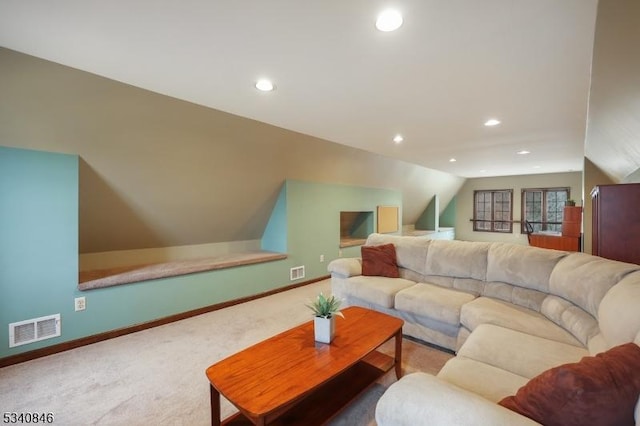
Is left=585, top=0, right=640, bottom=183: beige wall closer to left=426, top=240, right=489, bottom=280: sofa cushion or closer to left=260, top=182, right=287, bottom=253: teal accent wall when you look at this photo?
left=426, top=240, right=489, bottom=280: sofa cushion

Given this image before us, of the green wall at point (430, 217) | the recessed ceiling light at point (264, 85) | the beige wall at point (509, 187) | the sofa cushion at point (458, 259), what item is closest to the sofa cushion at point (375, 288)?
the sofa cushion at point (458, 259)

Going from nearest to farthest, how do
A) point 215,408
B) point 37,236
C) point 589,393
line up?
point 589,393 < point 215,408 < point 37,236

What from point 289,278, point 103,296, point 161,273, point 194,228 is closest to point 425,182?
point 289,278

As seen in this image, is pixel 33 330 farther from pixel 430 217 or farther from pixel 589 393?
pixel 430 217

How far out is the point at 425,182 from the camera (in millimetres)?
7441

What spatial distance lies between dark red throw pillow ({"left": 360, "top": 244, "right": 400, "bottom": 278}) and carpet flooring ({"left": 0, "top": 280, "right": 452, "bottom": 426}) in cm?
82

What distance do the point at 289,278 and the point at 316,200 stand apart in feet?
4.51

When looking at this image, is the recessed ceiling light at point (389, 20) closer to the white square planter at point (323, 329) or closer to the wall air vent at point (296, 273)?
the white square planter at point (323, 329)

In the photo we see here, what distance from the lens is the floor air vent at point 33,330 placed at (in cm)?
232

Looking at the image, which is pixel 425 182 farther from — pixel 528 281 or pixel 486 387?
pixel 486 387

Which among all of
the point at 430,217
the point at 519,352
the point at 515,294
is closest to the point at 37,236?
the point at 519,352

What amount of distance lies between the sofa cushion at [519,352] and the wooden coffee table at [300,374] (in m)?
0.55

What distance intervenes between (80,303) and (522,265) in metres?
4.11

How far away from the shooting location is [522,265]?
2.49 meters
